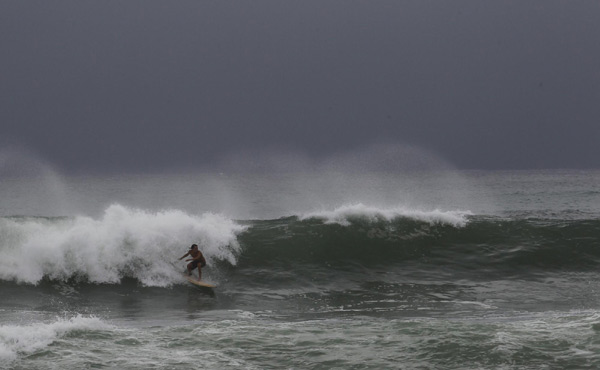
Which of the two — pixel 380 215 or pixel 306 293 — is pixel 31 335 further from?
pixel 380 215

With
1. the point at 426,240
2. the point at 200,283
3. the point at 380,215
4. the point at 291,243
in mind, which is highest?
the point at 380,215

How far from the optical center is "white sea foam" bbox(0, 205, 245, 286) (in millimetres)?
18125

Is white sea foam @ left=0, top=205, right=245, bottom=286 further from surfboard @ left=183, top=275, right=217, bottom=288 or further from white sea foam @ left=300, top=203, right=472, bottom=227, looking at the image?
white sea foam @ left=300, top=203, right=472, bottom=227

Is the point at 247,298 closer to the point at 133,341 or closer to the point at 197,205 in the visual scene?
the point at 133,341

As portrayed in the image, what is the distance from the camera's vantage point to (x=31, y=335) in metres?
10.8

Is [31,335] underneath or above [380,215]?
underneath

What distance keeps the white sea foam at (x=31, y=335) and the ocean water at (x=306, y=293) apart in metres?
0.03

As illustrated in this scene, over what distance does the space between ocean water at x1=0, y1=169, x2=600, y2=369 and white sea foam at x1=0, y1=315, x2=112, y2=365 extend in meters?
0.03

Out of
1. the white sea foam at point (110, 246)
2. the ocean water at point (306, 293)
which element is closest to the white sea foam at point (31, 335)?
the ocean water at point (306, 293)

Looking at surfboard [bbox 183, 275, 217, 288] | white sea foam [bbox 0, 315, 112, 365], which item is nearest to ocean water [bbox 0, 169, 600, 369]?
white sea foam [bbox 0, 315, 112, 365]

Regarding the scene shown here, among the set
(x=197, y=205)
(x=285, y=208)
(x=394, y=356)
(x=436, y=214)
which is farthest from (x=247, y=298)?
(x=197, y=205)

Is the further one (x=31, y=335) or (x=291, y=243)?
(x=291, y=243)

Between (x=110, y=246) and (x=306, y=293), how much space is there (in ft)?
19.2

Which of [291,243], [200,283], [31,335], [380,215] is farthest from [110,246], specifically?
[380,215]
